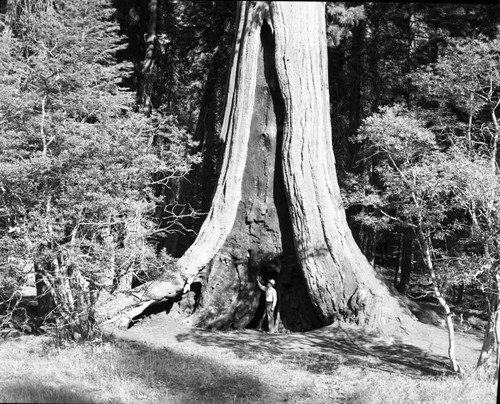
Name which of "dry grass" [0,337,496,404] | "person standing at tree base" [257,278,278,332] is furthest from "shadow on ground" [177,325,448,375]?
"person standing at tree base" [257,278,278,332]

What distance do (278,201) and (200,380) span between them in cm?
504

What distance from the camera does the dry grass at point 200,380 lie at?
21.5ft

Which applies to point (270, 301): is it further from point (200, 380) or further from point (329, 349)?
point (200, 380)

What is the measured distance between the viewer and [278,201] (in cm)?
1141

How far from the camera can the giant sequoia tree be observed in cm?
1055

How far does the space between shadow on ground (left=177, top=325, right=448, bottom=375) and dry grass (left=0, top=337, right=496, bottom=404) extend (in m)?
0.17

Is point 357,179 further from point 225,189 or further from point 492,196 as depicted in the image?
point 492,196

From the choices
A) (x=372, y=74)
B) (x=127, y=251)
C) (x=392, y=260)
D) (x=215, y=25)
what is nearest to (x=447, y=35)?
(x=372, y=74)

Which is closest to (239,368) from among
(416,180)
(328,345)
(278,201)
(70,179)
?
(328,345)

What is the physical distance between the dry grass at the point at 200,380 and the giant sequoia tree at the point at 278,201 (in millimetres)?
2322

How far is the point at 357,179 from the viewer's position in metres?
11.3

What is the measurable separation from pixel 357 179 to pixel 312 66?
2559 millimetres

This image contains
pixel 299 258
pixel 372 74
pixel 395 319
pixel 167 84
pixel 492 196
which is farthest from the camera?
pixel 167 84

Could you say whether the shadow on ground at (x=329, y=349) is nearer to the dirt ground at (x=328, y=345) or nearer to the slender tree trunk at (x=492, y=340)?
the dirt ground at (x=328, y=345)
